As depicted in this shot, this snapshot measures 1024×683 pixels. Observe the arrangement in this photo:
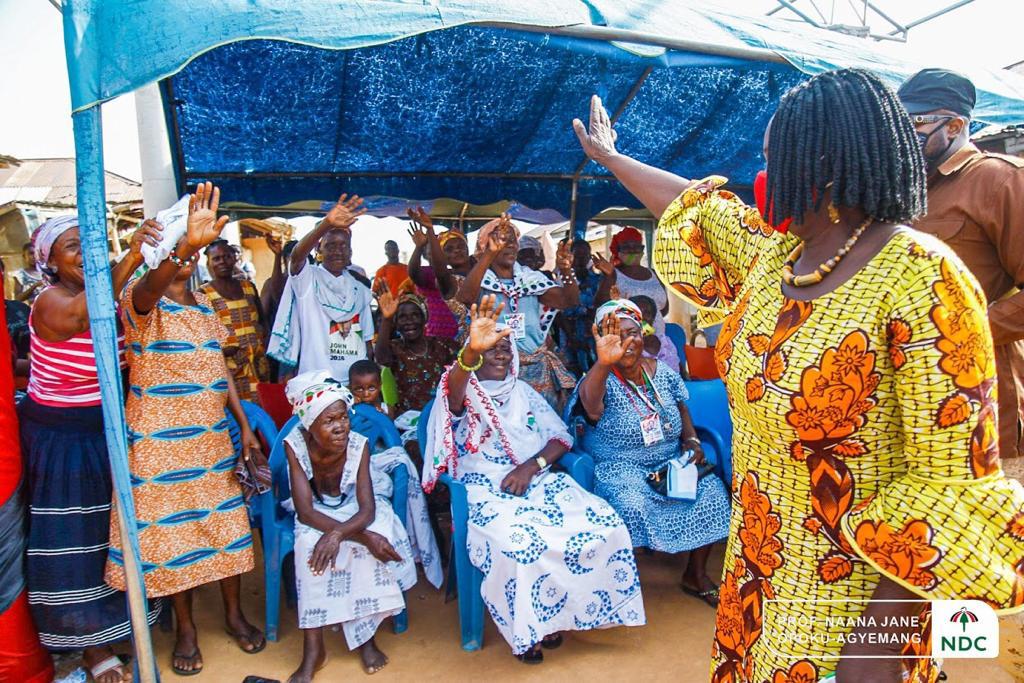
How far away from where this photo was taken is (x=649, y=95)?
468 centimetres

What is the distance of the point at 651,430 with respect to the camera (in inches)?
137

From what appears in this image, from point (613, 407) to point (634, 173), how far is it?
1.93 m

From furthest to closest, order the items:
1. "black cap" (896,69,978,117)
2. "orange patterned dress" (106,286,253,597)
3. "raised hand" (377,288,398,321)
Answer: "raised hand" (377,288,398,321)
"orange patterned dress" (106,286,253,597)
"black cap" (896,69,978,117)

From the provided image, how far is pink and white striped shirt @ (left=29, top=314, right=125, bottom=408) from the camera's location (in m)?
2.64

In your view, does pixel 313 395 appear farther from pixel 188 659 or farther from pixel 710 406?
pixel 710 406

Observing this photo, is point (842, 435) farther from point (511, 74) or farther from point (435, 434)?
point (511, 74)

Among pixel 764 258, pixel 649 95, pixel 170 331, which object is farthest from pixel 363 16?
pixel 649 95

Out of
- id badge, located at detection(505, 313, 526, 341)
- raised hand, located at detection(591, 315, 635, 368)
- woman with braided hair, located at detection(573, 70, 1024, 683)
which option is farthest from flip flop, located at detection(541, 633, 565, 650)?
woman with braided hair, located at detection(573, 70, 1024, 683)

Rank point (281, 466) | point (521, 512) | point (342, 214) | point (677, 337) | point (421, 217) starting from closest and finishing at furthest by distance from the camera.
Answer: point (521, 512) < point (281, 466) < point (342, 214) < point (421, 217) < point (677, 337)

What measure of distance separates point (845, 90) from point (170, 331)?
105 inches

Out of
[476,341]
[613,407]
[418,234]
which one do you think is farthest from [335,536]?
[418,234]

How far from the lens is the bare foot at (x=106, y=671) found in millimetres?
2863

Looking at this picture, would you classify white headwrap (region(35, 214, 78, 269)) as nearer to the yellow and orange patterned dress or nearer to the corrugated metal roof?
the yellow and orange patterned dress

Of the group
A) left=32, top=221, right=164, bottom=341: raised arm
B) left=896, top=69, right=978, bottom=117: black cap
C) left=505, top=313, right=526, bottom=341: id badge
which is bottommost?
left=505, top=313, right=526, bottom=341: id badge
